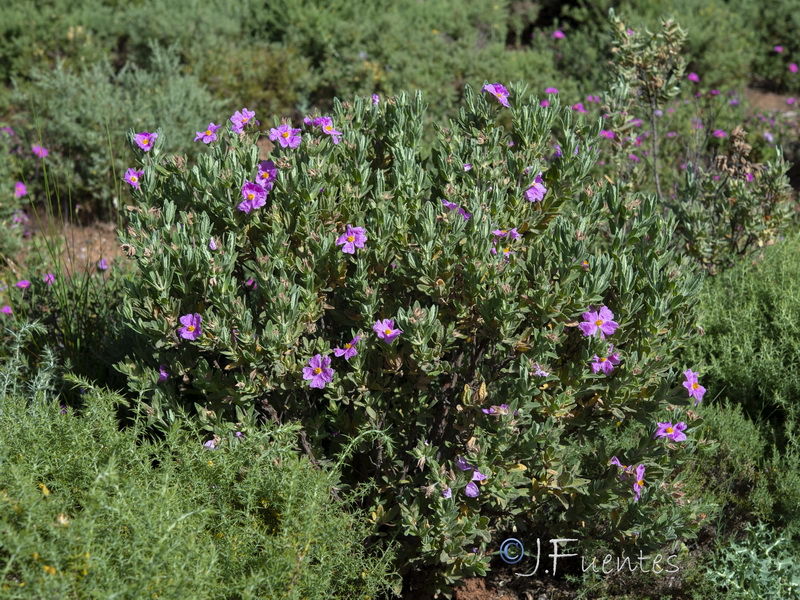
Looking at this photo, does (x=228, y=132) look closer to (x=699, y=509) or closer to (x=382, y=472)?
(x=382, y=472)

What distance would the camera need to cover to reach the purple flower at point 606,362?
8.05 ft

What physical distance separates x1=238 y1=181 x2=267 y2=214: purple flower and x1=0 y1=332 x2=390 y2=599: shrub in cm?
73

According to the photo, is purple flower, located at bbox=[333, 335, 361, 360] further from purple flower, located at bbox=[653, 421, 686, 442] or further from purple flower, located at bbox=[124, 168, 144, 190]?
purple flower, located at bbox=[653, 421, 686, 442]

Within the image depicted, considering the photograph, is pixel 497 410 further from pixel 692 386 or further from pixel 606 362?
pixel 692 386

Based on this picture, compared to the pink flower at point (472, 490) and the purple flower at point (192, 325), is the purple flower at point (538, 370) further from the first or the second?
the purple flower at point (192, 325)

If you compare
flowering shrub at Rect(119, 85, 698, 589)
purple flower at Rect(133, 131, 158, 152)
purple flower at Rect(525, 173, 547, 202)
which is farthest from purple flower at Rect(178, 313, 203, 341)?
purple flower at Rect(525, 173, 547, 202)

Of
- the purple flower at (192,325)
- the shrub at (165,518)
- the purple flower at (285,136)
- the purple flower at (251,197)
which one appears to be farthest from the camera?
the purple flower at (285,136)

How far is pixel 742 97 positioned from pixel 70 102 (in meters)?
5.68

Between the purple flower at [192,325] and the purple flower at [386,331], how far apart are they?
0.56 metres

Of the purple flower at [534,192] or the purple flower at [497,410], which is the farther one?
the purple flower at [534,192]

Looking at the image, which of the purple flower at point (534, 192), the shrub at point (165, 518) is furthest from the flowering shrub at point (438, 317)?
the shrub at point (165, 518)

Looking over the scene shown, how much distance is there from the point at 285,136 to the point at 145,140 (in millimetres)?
499

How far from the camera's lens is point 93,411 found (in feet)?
8.34

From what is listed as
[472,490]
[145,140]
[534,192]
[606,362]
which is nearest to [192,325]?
[145,140]
